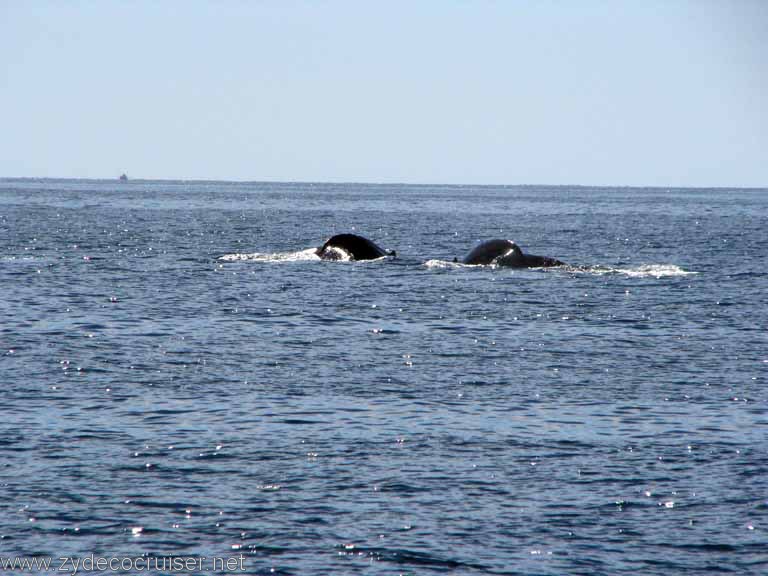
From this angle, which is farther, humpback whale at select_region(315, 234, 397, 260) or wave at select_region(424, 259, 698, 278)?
humpback whale at select_region(315, 234, 397, 260)

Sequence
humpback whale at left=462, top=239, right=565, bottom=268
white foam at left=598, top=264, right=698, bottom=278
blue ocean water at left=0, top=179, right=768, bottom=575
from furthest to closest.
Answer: humpback whale at left=462, top=239, right=565, bottom=268 → white foam at left=598, top=264, right=698, bottom=278 → blue ocean water at left=0, top=179, right=768, bottom=575

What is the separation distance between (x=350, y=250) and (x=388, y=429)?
3096cm

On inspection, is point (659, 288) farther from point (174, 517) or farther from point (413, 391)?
point (174, 517)

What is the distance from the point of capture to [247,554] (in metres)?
11.6

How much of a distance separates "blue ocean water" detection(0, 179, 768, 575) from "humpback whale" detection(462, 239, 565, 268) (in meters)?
8.57

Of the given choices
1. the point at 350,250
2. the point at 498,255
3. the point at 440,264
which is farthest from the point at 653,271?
the point at 350,250

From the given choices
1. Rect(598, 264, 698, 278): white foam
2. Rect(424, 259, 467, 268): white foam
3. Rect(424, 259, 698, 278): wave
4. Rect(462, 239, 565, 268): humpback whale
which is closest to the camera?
Rect(598, 264, 698, 278): white foam

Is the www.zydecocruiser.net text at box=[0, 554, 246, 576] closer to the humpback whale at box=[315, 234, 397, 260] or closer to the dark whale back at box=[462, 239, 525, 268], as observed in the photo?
the dark whale back at box=[462, 239, 525, 268]

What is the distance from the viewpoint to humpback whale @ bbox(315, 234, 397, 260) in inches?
1853

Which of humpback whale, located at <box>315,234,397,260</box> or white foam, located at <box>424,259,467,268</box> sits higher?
humpback whale, located at <box>315,234,397,260</box>

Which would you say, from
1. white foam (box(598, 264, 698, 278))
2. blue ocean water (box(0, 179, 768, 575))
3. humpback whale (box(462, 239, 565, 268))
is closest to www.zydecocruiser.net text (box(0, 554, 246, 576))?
blue ocean water (box(0, 179, 768, 575))

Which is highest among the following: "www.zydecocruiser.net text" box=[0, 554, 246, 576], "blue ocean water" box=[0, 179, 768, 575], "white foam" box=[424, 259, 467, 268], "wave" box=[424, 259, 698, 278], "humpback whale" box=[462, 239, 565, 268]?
"humpback whale" box=[462, 239, 565, 268]

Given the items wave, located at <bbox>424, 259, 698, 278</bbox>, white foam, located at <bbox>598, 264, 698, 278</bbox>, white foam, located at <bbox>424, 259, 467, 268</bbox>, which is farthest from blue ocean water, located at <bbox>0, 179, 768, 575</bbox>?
white foam, located at <bbox>424, 259, 467, 268</bbox>

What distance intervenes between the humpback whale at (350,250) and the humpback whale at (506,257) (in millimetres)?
3642
